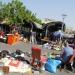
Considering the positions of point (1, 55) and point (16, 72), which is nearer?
point (16, 72)

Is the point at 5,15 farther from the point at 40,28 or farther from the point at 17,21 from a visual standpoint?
the point at 40,28

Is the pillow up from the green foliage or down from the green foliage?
down

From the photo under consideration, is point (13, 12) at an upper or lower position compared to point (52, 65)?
upper

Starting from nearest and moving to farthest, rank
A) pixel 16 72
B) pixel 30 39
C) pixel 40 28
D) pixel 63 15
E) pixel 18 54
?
pixel 16 72, pixel 18 54, pixel 63 15, pixel 30 39, pixel 40 28

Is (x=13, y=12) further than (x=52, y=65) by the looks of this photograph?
Yes

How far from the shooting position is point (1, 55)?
621 inches

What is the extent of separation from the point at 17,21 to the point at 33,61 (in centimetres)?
3026

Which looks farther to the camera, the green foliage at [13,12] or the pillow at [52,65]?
the green foliage at [13,12]

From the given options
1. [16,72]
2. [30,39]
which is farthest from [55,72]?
[30,39]

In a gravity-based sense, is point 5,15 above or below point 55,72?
above

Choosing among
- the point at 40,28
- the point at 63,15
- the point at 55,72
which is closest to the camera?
the point at 55,72

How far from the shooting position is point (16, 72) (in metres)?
13.9

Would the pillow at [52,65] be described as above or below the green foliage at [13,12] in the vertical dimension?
below

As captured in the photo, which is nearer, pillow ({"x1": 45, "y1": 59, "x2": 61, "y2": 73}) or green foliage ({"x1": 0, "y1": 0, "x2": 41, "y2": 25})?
pillow ({"x1": 45, "y1": 59, "x2": 61, "y2": 73})
